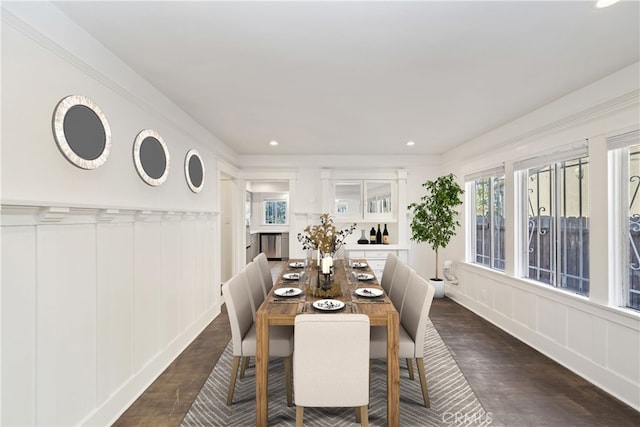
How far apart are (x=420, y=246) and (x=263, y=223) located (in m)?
4.68

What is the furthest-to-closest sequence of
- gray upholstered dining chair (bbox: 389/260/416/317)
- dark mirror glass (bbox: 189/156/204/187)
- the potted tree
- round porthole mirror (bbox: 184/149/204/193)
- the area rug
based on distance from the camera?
the potted tree → dark mirror glass (bbox: 189/156/204/187) → round porthole mirror (bbox: 184/149/204/193) → gray upholstered dining chair (bbox: 389/260/416/317) → the area rug

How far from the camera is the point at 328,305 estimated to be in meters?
2.17

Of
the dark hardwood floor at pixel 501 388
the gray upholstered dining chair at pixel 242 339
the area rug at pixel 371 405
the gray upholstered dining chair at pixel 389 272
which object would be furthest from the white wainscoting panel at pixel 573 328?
the gray upholstered dining chair at pixel 242 339

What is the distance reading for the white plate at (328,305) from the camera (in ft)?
6.91

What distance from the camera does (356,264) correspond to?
383cm

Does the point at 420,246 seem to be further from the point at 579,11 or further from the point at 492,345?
the point at 579,11

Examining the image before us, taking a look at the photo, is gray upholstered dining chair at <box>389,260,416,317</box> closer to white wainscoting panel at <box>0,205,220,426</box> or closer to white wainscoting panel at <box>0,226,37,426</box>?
white wainscoting panel at <box>0,205,220,426</box>

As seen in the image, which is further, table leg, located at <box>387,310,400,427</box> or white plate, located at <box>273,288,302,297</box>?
white plate, located at <box>273,288,302,297</box>

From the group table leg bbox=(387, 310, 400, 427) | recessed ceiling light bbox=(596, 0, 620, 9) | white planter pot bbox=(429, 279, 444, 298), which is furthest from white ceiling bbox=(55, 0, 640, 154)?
white planter pot bbox=(429, 279, 444, 298)

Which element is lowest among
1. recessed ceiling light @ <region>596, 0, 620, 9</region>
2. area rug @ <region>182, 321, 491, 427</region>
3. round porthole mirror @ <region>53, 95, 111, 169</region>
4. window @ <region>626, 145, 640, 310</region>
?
area rug @ <region>182, 321, 491, 427</region>

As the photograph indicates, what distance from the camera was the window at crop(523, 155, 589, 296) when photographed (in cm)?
284

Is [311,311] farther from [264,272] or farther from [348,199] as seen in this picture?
[348,199]

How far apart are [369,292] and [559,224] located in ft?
7.01

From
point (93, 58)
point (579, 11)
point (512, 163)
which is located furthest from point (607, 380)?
point (93, 58)
